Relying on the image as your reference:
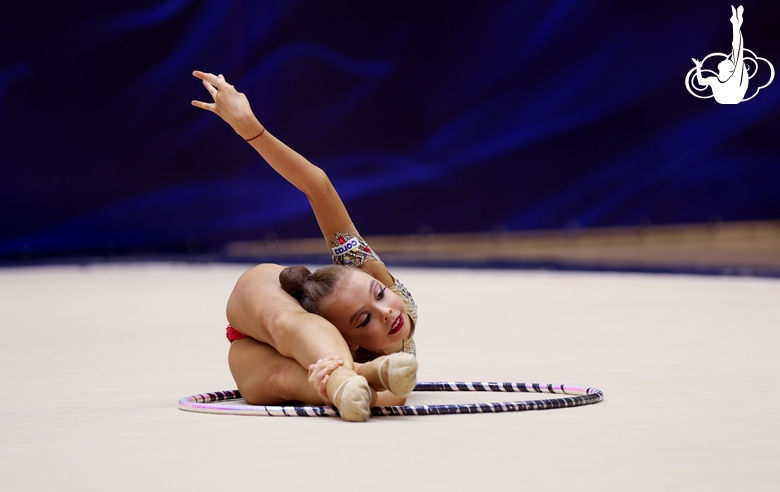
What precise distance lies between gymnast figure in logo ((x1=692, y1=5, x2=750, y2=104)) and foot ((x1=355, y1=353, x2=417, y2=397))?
24.3 ft

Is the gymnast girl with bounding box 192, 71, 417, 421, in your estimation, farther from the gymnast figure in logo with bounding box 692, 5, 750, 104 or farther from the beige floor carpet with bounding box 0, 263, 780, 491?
the gymnast figure in logo with bounding box 692, 5, 750, 104

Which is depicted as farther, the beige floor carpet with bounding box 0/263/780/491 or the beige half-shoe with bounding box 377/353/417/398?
the beige half-shoe with bounding box 377/353/417/398

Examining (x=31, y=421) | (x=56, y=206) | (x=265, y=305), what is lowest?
(x=31, y=421)

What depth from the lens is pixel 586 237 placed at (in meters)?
9.34

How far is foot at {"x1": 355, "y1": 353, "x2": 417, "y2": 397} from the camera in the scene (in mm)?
1998

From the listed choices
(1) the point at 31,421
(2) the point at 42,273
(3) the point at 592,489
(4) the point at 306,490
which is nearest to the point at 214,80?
(1) the point at 31,421

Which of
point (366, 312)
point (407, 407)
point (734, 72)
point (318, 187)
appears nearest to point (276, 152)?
point (318, 187)

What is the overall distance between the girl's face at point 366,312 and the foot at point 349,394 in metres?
0.24

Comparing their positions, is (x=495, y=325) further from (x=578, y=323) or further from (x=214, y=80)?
(x=214, y=80)

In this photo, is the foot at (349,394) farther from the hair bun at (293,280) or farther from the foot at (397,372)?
the hair bun at (293,280)

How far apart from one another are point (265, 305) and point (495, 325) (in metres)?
2.12

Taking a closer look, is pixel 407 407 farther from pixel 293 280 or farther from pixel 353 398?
pixel 293 280

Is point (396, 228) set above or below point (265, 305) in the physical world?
above

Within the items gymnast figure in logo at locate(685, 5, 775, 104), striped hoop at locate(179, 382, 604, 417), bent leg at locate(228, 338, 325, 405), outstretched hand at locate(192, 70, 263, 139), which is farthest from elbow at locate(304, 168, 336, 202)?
gymnast figure in logo at locate(685, 5, 775, 104)
